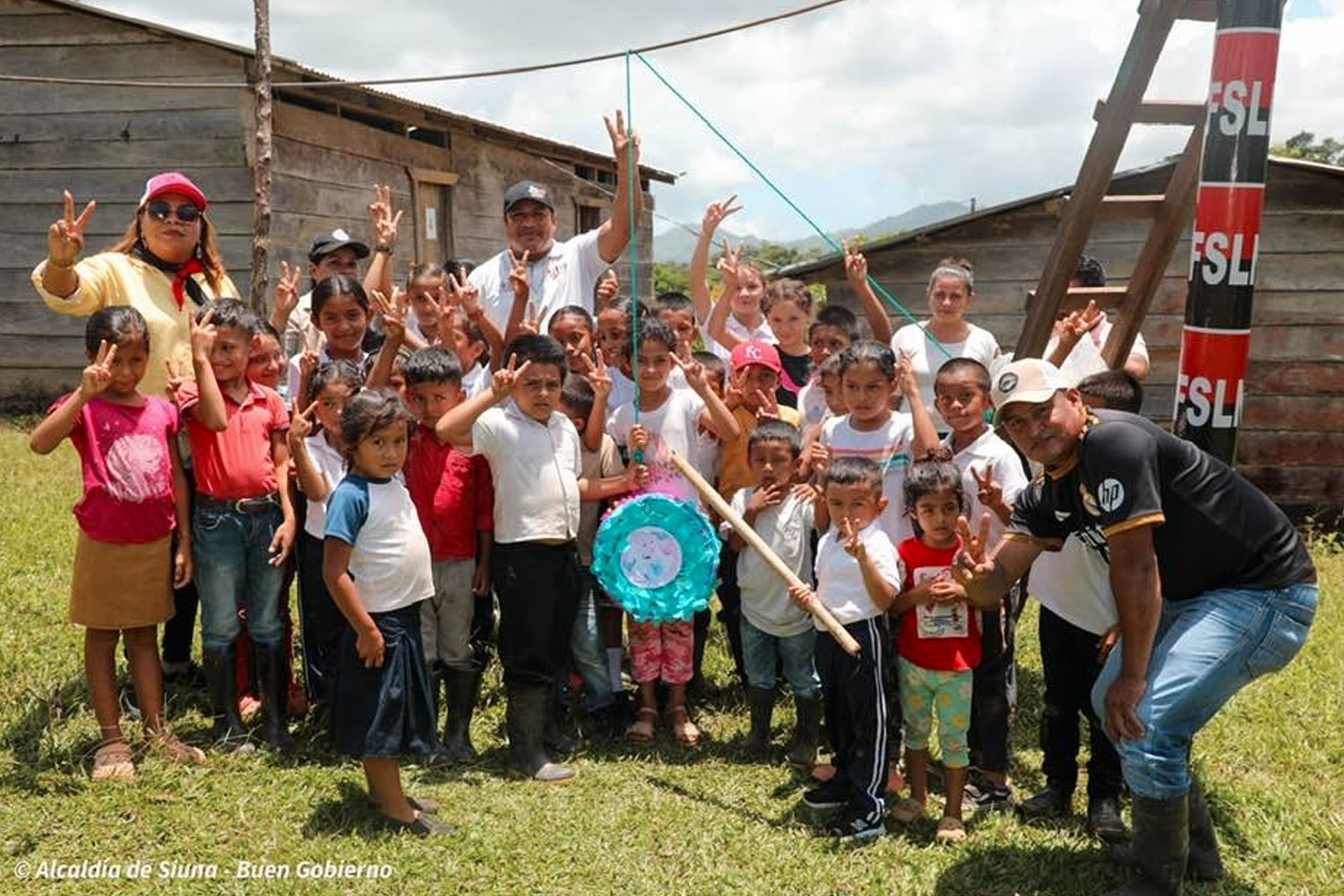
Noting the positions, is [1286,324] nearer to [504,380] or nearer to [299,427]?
[504,380]

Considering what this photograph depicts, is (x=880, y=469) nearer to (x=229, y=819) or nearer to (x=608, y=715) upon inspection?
(x=608, y=715)

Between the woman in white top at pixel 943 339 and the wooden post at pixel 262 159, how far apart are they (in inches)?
240

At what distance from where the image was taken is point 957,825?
3.58 meters

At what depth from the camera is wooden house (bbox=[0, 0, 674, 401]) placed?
385 inches

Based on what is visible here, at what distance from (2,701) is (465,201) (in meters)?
10.3

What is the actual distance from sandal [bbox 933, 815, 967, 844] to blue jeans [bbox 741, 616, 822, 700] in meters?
0.73

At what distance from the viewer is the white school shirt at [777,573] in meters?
4.12

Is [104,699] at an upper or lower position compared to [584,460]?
lower

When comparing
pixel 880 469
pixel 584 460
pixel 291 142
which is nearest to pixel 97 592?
pixel 584 460

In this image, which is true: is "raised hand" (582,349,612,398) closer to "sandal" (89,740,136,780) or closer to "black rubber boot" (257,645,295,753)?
"black rubber boot" (257,645,295,753)

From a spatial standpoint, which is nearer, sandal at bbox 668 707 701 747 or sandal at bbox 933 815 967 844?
sandal at bbox 933 815 967 844

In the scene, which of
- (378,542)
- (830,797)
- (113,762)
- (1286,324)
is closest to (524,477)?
(378,542)

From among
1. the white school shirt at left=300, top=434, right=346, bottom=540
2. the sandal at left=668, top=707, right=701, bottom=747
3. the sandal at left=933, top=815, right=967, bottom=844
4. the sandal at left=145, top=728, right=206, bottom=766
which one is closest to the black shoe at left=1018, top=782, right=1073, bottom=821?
the sandal at left=933, top=815, right=967, bottom=844

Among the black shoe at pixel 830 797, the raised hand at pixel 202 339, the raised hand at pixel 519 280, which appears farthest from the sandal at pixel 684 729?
the raised hand at pixel 202 339
